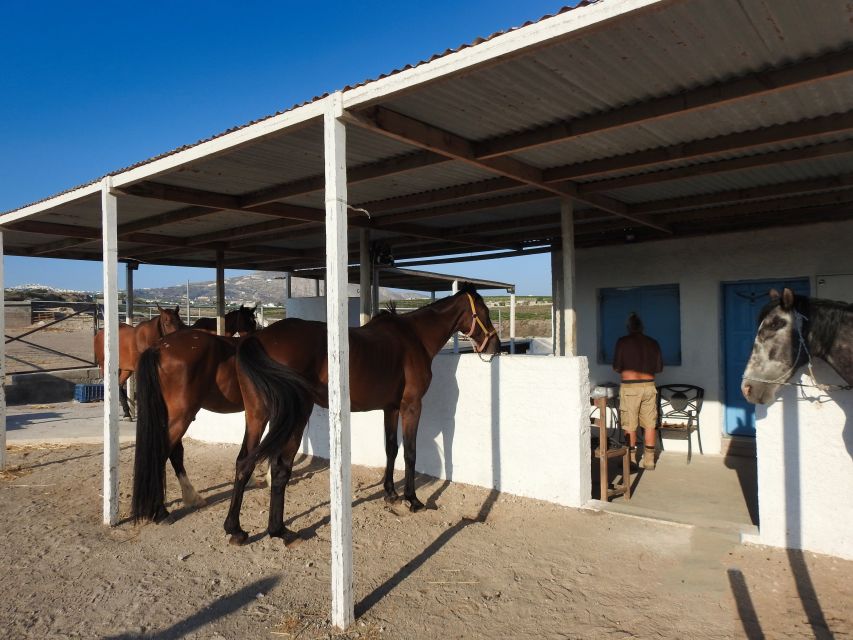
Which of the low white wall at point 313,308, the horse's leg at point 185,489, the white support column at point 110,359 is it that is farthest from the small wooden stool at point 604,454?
the low white wall at point 313,308

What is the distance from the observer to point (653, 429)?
6.28 meters

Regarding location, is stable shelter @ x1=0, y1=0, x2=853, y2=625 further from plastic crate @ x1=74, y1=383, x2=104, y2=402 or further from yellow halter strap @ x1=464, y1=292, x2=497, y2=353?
plastic crate @ x1=74, y1=383, x2=104, y2=402

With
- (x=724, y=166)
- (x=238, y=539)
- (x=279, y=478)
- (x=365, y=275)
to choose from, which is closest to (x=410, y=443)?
(x=279, y=478)

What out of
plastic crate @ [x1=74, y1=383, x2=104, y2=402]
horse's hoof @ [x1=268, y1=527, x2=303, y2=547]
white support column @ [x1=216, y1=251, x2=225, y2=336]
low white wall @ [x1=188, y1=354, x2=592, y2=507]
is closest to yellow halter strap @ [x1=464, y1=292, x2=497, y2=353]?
low white wall @ [x1=188, y1=354, x2=592, y2=507]

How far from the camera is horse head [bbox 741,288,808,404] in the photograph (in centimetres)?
353

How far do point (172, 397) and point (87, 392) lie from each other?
31.3 feet

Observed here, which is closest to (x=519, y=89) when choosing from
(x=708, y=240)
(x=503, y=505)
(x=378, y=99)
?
(x=378, y=99)

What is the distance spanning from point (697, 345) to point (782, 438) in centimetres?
351

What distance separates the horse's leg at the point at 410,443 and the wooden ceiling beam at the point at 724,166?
8.90 ft

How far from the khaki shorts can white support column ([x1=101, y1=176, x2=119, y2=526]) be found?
5.07 metres

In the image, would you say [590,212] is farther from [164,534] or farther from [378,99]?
[164,534]

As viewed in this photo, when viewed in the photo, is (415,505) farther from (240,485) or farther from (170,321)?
(170,321)

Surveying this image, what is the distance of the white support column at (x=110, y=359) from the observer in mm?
4746

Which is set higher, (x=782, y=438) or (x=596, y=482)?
(x=782, y=438)
